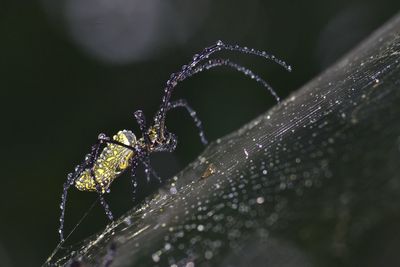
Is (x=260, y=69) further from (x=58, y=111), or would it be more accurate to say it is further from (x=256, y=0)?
(x=58, y=111)

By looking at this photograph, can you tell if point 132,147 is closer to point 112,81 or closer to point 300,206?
point 300,206

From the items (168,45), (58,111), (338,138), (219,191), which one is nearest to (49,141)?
(58,111)

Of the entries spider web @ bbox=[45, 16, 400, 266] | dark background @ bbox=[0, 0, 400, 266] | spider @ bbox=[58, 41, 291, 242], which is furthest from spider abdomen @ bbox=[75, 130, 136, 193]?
dark background @ bbox=[0, 0, 400, 266]

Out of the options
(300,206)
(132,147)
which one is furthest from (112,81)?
(300,206)

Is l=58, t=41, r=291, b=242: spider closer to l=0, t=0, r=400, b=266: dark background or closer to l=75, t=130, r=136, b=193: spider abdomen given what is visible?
l=75, t=130, r=136, b=193: spider abdomen

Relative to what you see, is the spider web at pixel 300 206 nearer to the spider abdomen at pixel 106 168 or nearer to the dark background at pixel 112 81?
the spider abdomen at pixel 106 168

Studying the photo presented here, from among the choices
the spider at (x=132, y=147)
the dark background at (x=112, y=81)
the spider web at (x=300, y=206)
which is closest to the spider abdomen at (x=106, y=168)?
the spider at (x=132, y=147)
